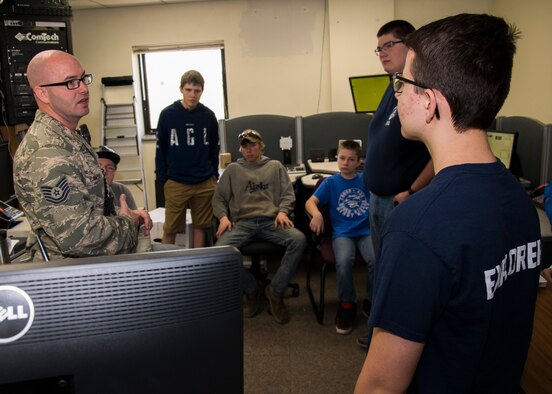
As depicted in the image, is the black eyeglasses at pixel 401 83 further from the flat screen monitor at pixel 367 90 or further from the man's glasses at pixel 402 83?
the flat screen monitor at pixel 367 90

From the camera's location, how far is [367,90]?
169 inches

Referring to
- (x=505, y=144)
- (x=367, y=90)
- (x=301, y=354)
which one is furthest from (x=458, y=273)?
(x=367, y=90)

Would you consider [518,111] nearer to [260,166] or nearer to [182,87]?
[260,166]

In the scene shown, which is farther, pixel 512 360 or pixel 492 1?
pixel 492 1

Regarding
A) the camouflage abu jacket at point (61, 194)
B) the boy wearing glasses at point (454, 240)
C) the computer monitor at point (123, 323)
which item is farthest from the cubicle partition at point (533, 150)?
the computer monitor at point (123, 323)

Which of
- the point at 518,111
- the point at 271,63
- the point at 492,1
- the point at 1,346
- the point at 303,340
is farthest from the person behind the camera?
the point at 271,63

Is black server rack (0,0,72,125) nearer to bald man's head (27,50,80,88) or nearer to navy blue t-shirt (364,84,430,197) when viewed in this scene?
bald man's head (27,50,80,88)

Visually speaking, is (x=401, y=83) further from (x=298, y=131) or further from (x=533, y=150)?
(x=298, y=131)

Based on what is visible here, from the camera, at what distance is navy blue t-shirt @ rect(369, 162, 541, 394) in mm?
658

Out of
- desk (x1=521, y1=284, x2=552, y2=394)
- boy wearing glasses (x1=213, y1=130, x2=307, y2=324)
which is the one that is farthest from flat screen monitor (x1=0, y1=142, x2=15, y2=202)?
desk (x1=521, y1=284, x2=552, y2=394)

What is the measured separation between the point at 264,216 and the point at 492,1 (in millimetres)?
4227

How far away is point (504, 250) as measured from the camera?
0.69m

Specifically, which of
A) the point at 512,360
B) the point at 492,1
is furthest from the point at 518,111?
the point at 512,360

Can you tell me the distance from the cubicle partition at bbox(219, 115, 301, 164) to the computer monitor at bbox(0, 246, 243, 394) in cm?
404
